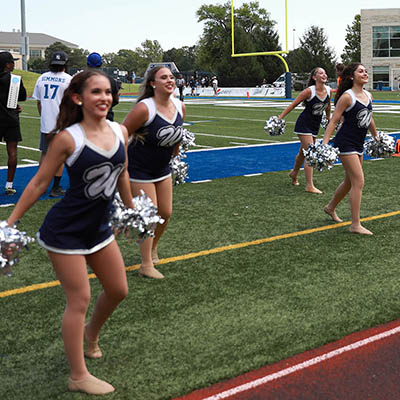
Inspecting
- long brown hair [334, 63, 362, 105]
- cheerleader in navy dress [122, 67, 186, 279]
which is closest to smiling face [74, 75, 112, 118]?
A: cheerleader in navy dress [122, 67, 186, 279]

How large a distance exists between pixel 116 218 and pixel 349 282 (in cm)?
249

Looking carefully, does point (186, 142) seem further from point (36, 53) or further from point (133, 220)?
point (36, 53)

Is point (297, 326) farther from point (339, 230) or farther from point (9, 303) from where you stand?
point (339, 230)

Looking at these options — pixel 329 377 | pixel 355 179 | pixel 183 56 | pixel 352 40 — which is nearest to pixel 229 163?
pixel 355 179

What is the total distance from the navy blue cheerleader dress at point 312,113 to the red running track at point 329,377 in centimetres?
554

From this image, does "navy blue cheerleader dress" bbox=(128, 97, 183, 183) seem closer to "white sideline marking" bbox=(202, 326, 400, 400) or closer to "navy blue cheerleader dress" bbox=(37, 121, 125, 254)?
"navy blue cheerleader dress" bbox=(37, 121, 125, 254)

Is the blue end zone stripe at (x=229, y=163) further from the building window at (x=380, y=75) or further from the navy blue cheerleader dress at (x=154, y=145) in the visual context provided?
the building window at (x=380, y=75)

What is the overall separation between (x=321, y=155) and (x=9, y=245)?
447 centimetres

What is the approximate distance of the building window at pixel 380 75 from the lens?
69.8 m

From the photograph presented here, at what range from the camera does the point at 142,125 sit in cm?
522

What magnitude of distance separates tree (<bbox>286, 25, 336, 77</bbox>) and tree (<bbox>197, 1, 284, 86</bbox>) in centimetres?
333

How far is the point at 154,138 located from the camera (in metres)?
5.27

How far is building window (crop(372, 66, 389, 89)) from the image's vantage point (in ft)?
229

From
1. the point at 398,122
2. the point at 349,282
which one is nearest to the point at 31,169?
the point at 349,282
